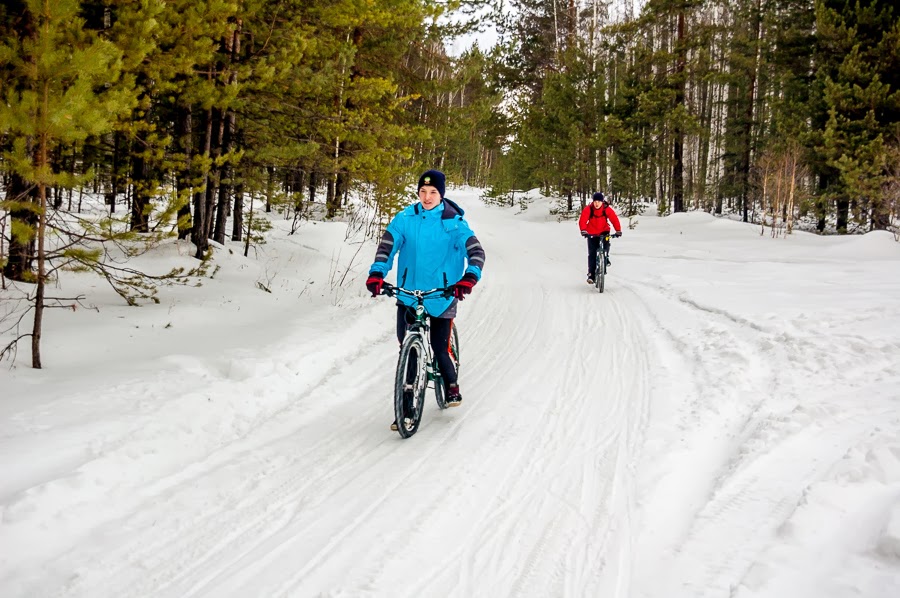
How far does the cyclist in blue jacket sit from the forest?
9.65 ft

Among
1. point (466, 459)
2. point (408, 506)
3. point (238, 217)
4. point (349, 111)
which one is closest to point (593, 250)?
point (349, 111)

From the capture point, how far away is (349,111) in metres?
11.2

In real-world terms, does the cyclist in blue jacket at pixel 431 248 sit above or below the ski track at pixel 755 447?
above

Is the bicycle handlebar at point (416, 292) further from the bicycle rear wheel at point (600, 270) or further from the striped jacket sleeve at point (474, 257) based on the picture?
the bicycle rear wheel at point (600, 270)

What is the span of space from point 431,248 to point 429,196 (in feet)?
1.55

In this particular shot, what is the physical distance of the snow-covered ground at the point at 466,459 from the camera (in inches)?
113

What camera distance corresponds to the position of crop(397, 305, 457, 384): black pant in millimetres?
5129

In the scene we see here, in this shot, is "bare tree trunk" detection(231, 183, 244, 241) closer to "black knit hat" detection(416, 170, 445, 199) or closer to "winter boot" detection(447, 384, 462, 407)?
"black knit hat" detection(416, 170, 445, 199)

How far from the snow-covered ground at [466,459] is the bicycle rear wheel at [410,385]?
0.17 m

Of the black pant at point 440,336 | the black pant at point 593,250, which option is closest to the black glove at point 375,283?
the black pant at point 440,336

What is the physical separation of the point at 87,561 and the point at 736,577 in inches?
137

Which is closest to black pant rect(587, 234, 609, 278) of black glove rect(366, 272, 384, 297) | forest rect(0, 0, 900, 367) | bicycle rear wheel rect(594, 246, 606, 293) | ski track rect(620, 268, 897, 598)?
bicycle rear wheel rect(594, 246, 606, 293)

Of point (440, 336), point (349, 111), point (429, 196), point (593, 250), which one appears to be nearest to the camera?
point (429, 196)

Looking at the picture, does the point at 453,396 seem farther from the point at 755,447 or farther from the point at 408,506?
the point at 755,447
